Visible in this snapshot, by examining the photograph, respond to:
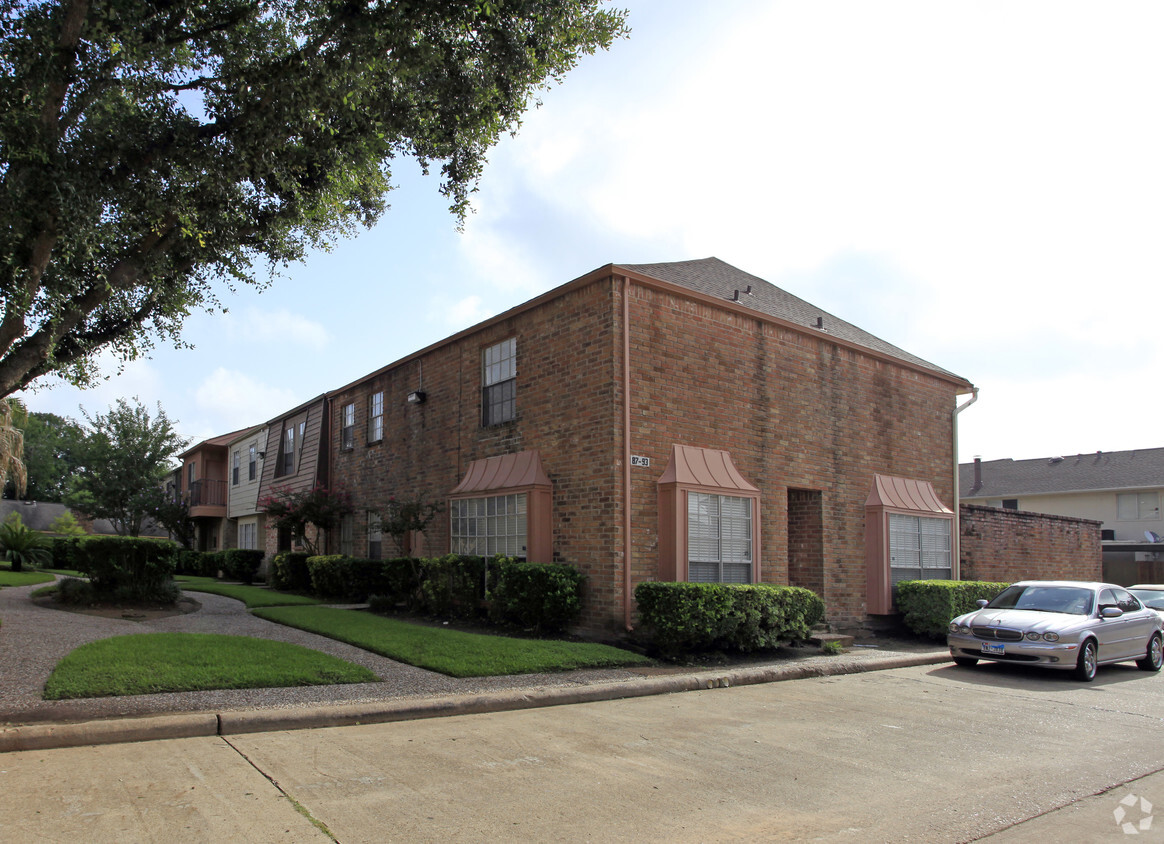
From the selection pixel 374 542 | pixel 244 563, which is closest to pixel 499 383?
pixel 374 542

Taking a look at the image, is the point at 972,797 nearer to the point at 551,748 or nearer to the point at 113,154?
the point at 551,748

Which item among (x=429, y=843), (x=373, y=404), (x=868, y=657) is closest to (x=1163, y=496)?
(x=868, y=657)

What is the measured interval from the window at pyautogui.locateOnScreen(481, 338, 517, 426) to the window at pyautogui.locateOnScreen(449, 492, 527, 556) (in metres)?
1.51

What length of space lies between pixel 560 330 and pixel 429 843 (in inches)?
372

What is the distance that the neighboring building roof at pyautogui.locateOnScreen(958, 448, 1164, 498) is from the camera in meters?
37.4

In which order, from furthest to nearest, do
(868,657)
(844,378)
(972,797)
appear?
(844,378)
(868,657)
(972,797)

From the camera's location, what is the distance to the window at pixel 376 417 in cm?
1908

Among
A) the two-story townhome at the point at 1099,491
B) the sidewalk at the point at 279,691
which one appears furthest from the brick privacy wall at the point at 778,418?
the two-story townhome at the point at 1099,491

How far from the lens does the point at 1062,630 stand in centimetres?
1112

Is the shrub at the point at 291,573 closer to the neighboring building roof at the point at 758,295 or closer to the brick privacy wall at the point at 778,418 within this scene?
the brick privacy wall at the point at 778,418

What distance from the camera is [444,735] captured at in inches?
268

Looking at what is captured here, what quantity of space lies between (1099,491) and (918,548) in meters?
27.6

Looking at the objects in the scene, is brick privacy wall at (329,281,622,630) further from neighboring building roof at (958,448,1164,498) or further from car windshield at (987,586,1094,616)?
neighboring building roof at (958,448,1164,498)

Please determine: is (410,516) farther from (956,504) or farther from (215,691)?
(956,504)
